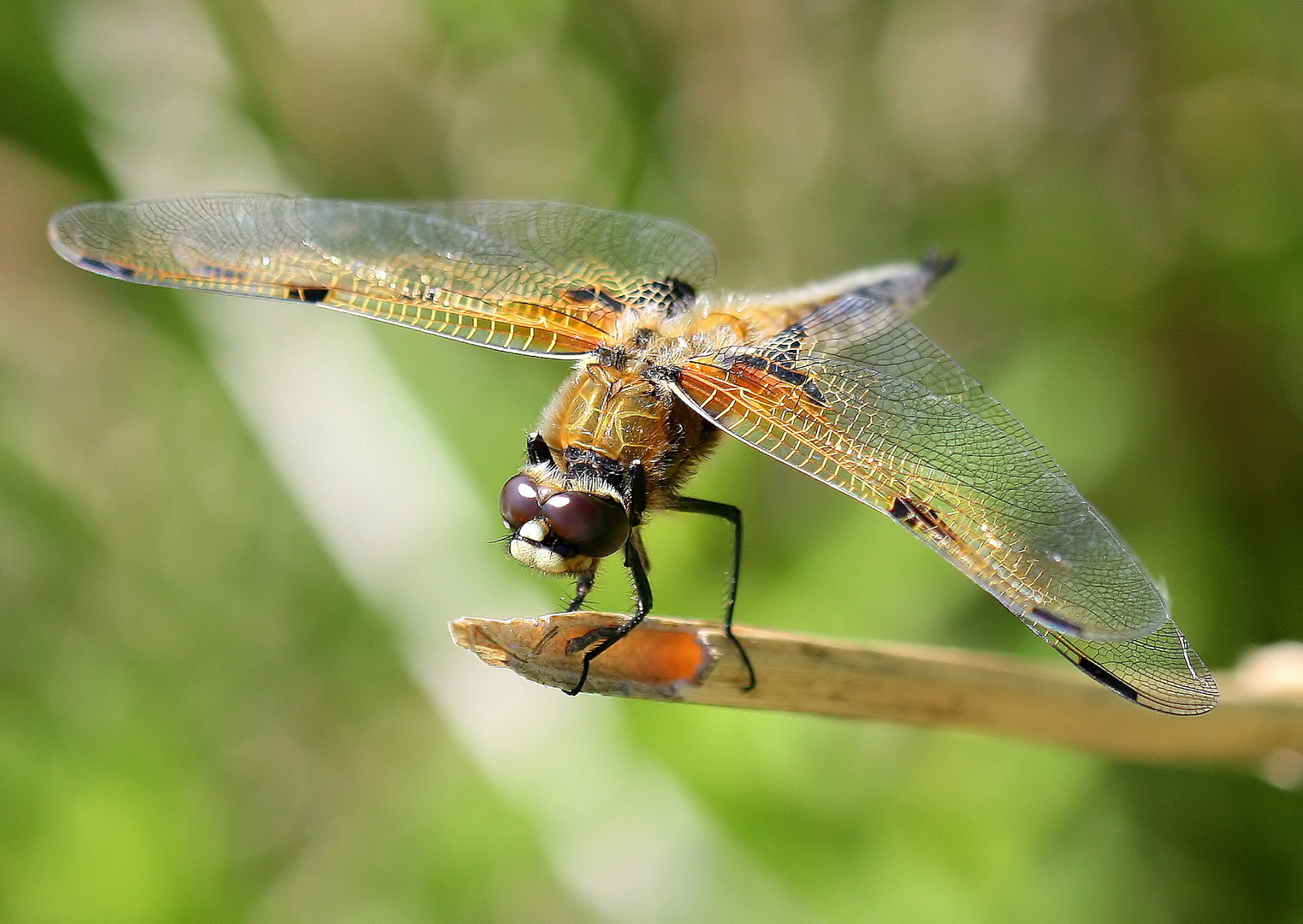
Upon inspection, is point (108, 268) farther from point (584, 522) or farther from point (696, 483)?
point (696, 483)

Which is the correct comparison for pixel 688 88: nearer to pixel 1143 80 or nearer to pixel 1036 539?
pixel 1143 80

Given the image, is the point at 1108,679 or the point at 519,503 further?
the point at 519,503

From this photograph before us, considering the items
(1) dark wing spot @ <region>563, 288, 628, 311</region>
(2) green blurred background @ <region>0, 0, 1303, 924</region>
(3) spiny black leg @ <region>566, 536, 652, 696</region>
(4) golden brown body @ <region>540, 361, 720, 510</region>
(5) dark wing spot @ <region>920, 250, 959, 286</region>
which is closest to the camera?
(3) spiny black leg @ <region>566, 536, 652, 696</region>

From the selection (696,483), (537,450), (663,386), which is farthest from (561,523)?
(696,483)

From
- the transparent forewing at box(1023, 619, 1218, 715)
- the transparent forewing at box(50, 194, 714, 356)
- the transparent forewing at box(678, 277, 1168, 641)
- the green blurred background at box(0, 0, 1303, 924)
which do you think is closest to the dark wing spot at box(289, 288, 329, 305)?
the transparent forewing at box(50, 194, 714, 356)

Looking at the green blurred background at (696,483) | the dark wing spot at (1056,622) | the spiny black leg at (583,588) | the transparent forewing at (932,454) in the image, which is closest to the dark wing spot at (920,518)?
the transparent forewing at (932,454)

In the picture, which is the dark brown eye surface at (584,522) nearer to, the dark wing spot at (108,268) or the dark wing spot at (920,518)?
the dark wing spot at (920,518)

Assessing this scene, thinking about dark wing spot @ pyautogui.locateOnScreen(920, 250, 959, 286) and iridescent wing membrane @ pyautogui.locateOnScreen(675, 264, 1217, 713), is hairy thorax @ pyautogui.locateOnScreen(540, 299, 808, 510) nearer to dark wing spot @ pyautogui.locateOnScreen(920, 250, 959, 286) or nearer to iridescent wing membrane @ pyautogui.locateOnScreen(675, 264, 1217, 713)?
iridescent wing membrane @ pyautogui.locateOnScreen(675, 264, 1217, 713)
